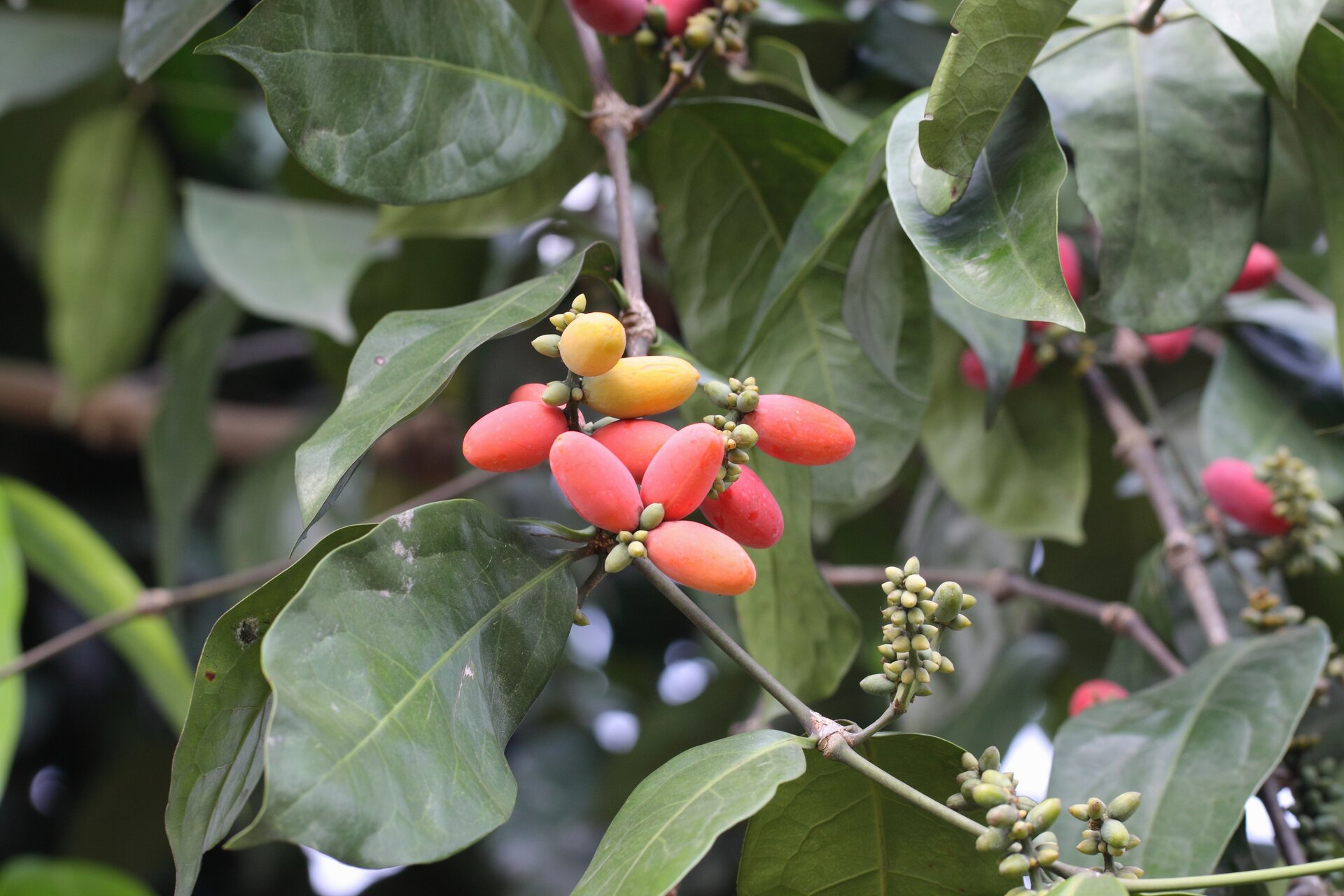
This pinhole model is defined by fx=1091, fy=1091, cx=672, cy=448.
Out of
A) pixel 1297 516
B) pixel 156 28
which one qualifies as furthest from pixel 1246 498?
pixel 156 28

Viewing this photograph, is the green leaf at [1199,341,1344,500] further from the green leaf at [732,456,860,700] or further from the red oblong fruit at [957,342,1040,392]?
the green leaf at [732,456,860,700]

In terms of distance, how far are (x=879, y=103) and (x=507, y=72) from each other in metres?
0.39

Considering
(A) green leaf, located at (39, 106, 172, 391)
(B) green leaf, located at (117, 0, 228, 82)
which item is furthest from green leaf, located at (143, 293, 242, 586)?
(B) green leaf, located at (117, 0, 228, 82)

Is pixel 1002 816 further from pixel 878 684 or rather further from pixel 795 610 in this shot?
pixel 795 610

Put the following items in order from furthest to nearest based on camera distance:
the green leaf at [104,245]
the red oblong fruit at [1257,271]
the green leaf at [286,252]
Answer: the green leaf at [104,245] → the green leaf at [286,252] → the red oblong fruit at [1257,271]

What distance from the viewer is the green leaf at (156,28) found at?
539mm

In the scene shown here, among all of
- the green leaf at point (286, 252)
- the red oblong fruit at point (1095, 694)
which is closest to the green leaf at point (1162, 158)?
the red oblong fruit at point (1095, 694)

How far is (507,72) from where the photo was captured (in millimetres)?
570

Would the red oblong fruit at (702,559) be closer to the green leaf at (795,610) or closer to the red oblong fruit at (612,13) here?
the green leaf at (795,610)

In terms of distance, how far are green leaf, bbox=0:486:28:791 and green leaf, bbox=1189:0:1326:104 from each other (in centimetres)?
83

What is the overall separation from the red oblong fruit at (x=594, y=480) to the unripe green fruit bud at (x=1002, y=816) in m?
0.16

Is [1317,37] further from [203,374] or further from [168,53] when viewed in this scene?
[203,374]

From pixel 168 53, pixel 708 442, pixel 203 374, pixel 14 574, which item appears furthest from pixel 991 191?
pixel 203 374

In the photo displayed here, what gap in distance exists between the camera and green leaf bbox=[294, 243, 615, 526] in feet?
1.25
